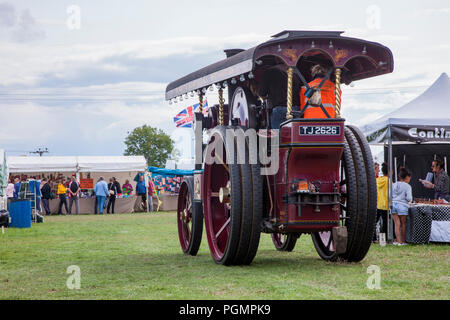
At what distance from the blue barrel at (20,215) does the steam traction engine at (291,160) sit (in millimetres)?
10924

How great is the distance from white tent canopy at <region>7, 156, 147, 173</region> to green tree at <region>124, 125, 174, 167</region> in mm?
61139

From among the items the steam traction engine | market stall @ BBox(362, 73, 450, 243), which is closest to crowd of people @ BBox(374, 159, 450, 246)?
market stall @ BBox(362, 73, 450, 243)

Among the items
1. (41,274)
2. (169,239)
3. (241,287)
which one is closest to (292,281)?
(241,287)

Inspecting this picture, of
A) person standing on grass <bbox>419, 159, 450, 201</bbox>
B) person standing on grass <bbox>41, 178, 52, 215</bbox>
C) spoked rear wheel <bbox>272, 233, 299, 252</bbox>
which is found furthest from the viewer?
person standing on grass <bbox>41, 178, 52, 215</bbox>

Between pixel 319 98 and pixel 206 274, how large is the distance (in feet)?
8.00

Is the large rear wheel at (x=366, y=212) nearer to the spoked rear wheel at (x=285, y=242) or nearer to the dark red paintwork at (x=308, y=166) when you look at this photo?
the dark red paintwork at (x=308, y=166)

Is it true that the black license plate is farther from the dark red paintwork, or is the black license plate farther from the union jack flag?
the union jack flag

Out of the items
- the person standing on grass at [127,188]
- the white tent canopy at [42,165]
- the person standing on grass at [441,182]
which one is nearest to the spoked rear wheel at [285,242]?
the person standing on grass at [441,182]

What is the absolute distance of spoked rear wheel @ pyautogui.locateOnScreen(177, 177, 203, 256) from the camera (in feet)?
30.6

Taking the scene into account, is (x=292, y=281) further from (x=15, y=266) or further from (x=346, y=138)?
(x=15, y=266)

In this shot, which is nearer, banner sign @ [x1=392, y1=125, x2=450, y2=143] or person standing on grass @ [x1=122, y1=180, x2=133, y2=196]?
banner sign @ [x1=392, y1=125, x2=450, y2=143]

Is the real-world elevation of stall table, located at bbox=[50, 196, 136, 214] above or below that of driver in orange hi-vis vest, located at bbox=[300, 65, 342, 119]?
below

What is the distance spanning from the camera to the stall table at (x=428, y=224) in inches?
464

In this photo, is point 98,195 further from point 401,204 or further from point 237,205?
point 237,205
